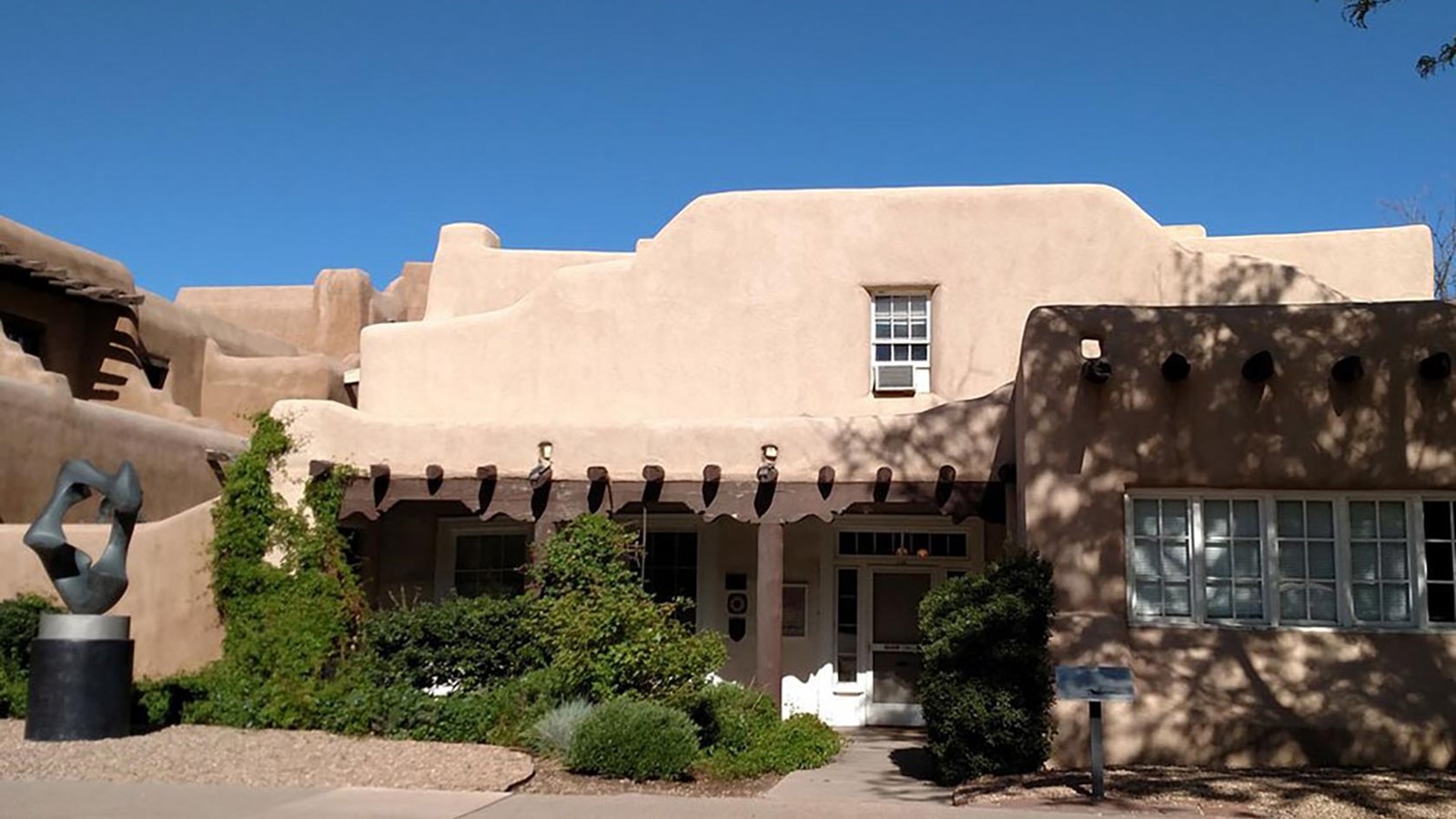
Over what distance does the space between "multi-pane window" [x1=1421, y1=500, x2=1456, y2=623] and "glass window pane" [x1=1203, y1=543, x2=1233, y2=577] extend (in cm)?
172

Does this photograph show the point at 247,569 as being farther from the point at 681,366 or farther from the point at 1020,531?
the point at 1020,531

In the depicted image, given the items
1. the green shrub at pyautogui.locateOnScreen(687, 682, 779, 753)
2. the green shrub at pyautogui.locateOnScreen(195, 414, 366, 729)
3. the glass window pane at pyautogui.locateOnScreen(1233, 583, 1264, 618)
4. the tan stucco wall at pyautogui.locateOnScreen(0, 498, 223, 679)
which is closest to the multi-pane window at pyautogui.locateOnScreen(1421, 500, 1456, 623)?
the glass window pane at pyautogui.locateOnScreen(1233, 583, 1264, 618)

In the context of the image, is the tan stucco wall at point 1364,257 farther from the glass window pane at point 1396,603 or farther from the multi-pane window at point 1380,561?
the glass window pane at point 1396,603

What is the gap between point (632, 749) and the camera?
1136 centimetres

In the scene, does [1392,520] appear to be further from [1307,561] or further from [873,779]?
[873,779]

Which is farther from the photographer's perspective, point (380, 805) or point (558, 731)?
point (558, 731)

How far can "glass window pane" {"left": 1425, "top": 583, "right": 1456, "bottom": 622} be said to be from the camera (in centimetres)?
1191

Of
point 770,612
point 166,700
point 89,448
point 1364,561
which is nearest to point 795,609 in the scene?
point 770,612

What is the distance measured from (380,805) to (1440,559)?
9459 millimetres

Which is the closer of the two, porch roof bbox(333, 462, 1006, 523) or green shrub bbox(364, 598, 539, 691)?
green shrub bbox(364, 598, 539, 691)

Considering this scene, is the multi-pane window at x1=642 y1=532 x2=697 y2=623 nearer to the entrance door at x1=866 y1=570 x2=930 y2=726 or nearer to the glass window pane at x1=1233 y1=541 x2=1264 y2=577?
the entrance door at x1=866 y1=570 x2=930 y2=726

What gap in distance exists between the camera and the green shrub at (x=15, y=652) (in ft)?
46.1

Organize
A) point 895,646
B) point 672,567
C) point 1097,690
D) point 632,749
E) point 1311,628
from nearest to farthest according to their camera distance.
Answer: point 1097,690, point 632,749, point 1311,628, point 895,646, point 672,567

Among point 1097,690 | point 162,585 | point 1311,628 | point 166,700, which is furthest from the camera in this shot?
point 162,585
